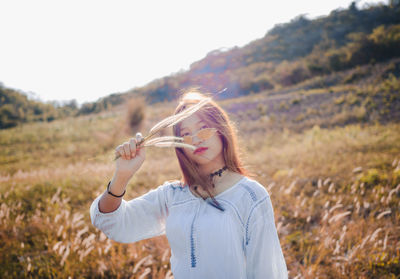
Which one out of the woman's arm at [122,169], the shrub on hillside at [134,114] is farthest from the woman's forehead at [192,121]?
the shrub on hillside at [134,114]

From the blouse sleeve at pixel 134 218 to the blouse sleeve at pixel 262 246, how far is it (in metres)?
0.71

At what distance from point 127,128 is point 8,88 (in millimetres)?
31161

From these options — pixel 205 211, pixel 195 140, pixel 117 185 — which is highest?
pixel 195 140

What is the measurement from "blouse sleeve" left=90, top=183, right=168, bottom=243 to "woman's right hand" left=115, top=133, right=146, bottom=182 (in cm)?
27

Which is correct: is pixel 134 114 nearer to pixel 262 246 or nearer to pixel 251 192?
pixel 251 192

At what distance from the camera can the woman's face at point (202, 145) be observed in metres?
1.49

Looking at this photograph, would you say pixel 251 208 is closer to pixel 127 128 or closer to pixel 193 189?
pixel 193 189

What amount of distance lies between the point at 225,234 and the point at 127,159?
0.75 m

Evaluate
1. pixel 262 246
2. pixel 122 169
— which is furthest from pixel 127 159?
pixel 262 246

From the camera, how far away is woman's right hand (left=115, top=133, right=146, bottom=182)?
1368 millimetres

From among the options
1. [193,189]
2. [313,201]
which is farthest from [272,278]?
[313,201]

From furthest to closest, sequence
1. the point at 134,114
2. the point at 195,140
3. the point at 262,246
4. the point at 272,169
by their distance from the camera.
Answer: the point at 134,114
the point at 272,169
the point at 195,140
the point at 262,246

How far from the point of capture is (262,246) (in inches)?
49.6

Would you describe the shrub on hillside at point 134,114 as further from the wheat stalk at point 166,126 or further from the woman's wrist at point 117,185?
the wheat stalk at point 166,126
